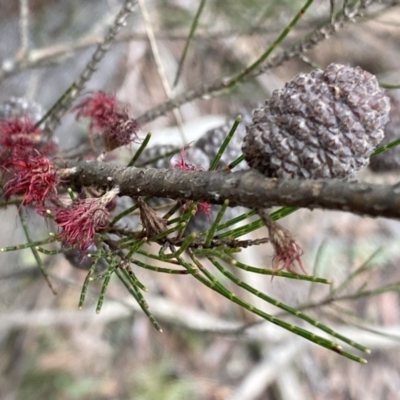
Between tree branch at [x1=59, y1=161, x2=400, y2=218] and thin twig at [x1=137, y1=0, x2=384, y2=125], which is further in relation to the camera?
thin twig at [x1=137, y1=0, x2=384, y2=125]

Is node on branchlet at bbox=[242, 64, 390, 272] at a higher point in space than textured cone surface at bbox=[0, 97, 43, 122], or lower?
lower

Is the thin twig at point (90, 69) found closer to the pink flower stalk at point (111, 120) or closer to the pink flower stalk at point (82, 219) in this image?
the pink flower stalk at point (111, 120)

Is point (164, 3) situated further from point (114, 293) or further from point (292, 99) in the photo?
point (292, 99)

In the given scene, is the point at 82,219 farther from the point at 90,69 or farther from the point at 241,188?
the point at 90,69

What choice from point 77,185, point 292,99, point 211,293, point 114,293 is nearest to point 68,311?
point 114,293

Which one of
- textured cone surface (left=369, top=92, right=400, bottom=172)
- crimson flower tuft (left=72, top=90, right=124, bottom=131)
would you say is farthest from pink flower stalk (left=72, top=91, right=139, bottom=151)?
textured cone surface (left=369, top=92, right=400, bottom=172)

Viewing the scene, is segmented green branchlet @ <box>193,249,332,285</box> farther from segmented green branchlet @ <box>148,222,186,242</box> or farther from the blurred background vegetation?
the blurred background vegetation
